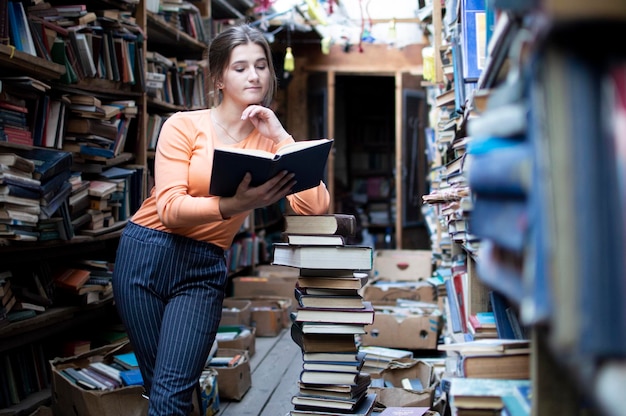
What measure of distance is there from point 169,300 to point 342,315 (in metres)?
0.57

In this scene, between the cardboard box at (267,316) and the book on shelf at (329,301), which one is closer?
the book on shelf at (329,301)

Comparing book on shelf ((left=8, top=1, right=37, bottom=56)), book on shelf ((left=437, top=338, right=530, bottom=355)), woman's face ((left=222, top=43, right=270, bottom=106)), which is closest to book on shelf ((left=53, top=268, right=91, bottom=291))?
book on shelf ((left=8, top=1, right=37, bottom=56))

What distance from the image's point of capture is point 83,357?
3158mm

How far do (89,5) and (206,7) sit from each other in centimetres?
184

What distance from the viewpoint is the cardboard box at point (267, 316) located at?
500 cm

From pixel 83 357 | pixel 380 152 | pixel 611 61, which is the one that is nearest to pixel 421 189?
pixel 380 152

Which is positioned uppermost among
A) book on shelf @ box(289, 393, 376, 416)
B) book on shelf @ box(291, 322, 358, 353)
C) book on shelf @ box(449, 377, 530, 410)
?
book on shelf @ box(449, 377, 530, 410)

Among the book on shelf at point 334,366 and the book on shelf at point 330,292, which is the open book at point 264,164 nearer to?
the book on shelf at point 330,292

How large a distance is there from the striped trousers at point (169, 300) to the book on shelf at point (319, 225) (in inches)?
10.3

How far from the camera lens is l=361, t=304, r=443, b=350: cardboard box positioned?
4.30 metres

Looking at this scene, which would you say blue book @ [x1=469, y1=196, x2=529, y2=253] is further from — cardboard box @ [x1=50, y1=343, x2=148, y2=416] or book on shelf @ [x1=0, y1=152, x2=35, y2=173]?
book on shelf @ [x1=0, y1=152, x2=35, y2=173]

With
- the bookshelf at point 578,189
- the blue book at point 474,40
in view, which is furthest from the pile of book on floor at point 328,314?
the bookshelf at point 578,189

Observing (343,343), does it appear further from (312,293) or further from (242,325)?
(242,325)

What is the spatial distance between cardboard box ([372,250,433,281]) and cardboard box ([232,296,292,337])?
113 cm
